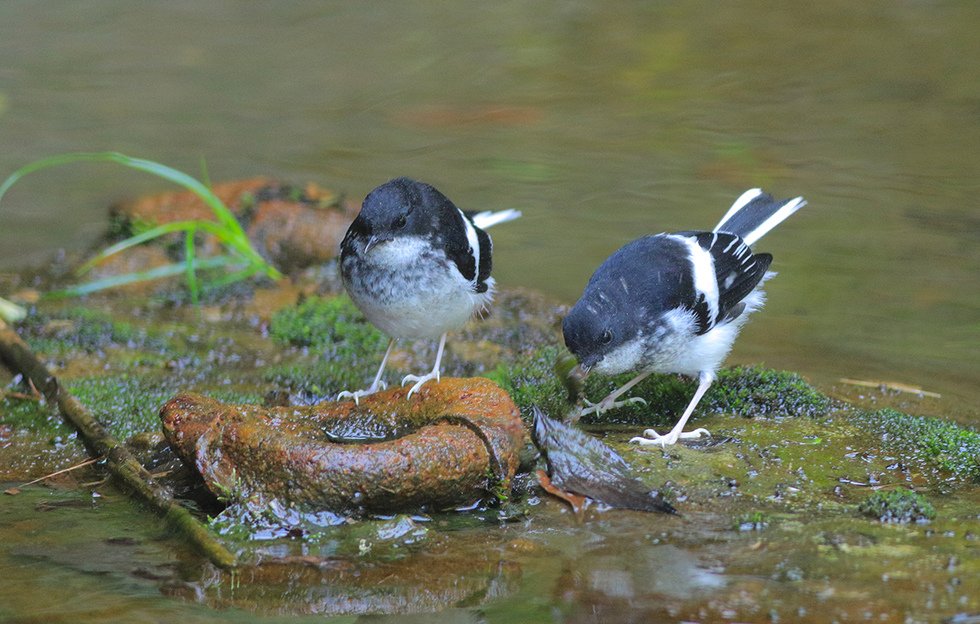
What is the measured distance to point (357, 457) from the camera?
4086 millimetres

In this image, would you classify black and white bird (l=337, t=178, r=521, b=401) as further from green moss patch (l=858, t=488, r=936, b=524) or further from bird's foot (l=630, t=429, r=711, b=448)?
green moss patch (l=858, t=488, r=936, b=524)

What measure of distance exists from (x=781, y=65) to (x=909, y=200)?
12.4 feet

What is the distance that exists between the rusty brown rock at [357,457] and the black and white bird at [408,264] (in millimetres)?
526

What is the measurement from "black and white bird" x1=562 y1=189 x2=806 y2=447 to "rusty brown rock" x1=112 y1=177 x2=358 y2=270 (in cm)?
329

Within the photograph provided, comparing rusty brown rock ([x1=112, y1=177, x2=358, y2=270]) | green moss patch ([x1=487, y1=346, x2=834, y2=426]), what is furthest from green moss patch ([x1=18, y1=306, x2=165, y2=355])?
green moss patch ([x1=487, y1=346, x2=834, y2=426])

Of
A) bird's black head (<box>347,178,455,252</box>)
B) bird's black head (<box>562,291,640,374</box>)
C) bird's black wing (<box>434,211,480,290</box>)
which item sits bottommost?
bird's black head (<box>562,291,640,374</box>)

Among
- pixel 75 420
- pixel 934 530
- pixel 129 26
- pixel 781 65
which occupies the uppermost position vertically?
pixel 129 26

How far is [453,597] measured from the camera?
12.1ft

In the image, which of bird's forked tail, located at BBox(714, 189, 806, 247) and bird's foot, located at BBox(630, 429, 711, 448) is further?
bird's forked tail, located at BBox(714, 189, 806, 247)

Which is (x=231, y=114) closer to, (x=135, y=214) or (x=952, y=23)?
(x=135, y=214)

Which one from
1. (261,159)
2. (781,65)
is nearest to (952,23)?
(781,65)

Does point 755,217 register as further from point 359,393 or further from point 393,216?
point 359,393

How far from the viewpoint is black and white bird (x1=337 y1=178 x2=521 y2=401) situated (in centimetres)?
496

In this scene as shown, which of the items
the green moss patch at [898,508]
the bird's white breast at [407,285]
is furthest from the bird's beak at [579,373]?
the green moss patch at [898,508]
